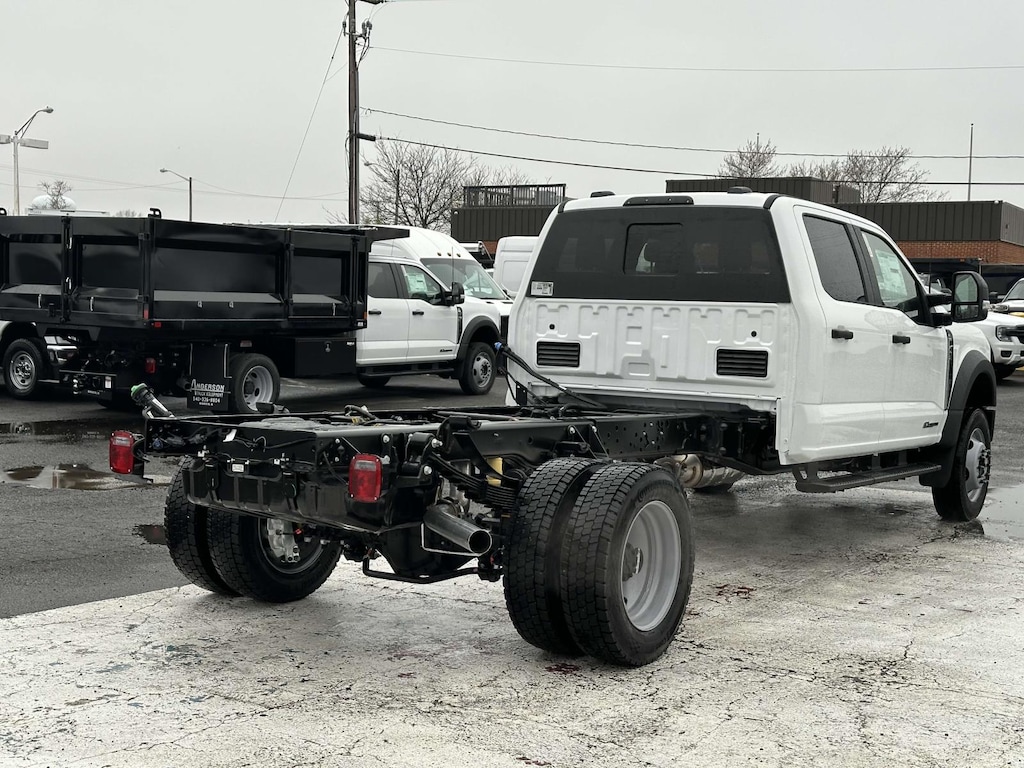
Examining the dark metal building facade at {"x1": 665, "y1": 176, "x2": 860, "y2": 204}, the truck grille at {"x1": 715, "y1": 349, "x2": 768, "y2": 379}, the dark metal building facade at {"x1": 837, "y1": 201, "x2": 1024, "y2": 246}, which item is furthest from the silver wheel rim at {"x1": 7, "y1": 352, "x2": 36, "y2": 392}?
the dark metal building facade at {"x1": 837, "y1": 201, "x2": 1024, "y2": 246}

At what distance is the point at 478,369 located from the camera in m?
19.6

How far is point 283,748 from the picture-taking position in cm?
434

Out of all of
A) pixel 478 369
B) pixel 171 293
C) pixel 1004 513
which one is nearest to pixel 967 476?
pixel 1004 513

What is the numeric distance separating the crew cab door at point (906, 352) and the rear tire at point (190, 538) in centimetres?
432

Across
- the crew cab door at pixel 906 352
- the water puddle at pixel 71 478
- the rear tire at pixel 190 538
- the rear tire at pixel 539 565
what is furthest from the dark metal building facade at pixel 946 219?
the rear tire at pixel 539 565

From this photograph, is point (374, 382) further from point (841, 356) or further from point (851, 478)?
point (841, 356)

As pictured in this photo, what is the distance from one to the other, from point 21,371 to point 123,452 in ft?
37.1

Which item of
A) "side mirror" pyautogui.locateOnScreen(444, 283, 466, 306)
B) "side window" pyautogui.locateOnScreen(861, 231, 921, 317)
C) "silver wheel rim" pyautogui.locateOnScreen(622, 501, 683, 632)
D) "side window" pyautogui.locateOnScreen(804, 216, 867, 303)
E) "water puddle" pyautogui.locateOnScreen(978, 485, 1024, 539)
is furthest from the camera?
"side mirror" pyautogui.locateOnScreen(444, 283, 466, 306)

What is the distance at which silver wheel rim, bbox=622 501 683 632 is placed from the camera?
219 inches

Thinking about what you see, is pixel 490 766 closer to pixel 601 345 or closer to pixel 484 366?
pixel 601 345

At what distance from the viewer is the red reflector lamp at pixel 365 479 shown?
16.3ft

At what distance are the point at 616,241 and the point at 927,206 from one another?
34793mm

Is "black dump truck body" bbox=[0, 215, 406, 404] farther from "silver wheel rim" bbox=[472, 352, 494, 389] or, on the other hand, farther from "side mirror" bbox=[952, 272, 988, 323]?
"side mirror" bbox=[952, 272, 988, 323]

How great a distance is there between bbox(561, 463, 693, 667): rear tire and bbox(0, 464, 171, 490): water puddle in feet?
18.7
